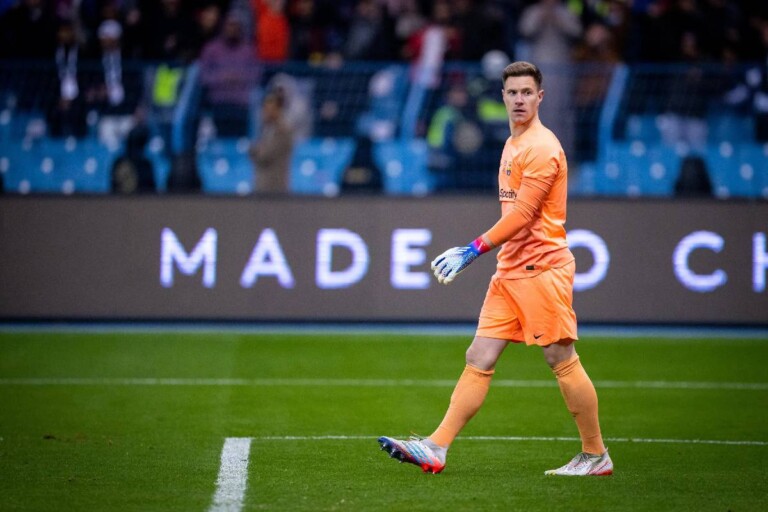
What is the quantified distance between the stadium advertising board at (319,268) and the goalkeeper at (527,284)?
7.02m

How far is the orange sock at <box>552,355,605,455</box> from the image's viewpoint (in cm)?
675

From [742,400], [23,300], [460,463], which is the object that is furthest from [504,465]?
[23,300]

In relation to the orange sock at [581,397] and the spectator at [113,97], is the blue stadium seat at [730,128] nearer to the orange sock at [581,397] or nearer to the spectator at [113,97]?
the spectator at [113,97]

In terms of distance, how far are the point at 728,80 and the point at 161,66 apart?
6199mm

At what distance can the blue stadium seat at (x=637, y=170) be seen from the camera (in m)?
14.3

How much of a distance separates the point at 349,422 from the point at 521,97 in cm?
285

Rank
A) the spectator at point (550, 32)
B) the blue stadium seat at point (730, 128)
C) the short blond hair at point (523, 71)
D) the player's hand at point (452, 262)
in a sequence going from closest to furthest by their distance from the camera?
1. the player's hand at point (452, 262)
2. the short blond hair at point (523, 71)
3. the blue stadium seat at point (730, 128)
4. the spectator at point (550, 32)

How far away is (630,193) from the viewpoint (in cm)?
1434

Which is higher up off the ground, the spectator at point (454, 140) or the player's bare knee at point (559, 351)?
the spectator at point (454, 140)

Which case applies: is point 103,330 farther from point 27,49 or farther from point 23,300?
point 27,49

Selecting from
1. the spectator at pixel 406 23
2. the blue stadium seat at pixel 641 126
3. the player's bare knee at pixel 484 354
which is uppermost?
the spectator at pixel 406 23

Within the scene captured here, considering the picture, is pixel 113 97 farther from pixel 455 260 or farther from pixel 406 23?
pixel 455 260

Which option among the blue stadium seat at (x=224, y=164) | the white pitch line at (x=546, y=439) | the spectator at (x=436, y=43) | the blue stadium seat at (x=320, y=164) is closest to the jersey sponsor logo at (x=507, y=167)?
the white pitch line at (x=546, y=439)

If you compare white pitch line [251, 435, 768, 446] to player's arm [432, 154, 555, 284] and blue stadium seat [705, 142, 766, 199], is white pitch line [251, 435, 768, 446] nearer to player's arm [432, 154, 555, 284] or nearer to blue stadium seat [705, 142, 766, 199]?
player's arm [432, 154, 555, 284]
